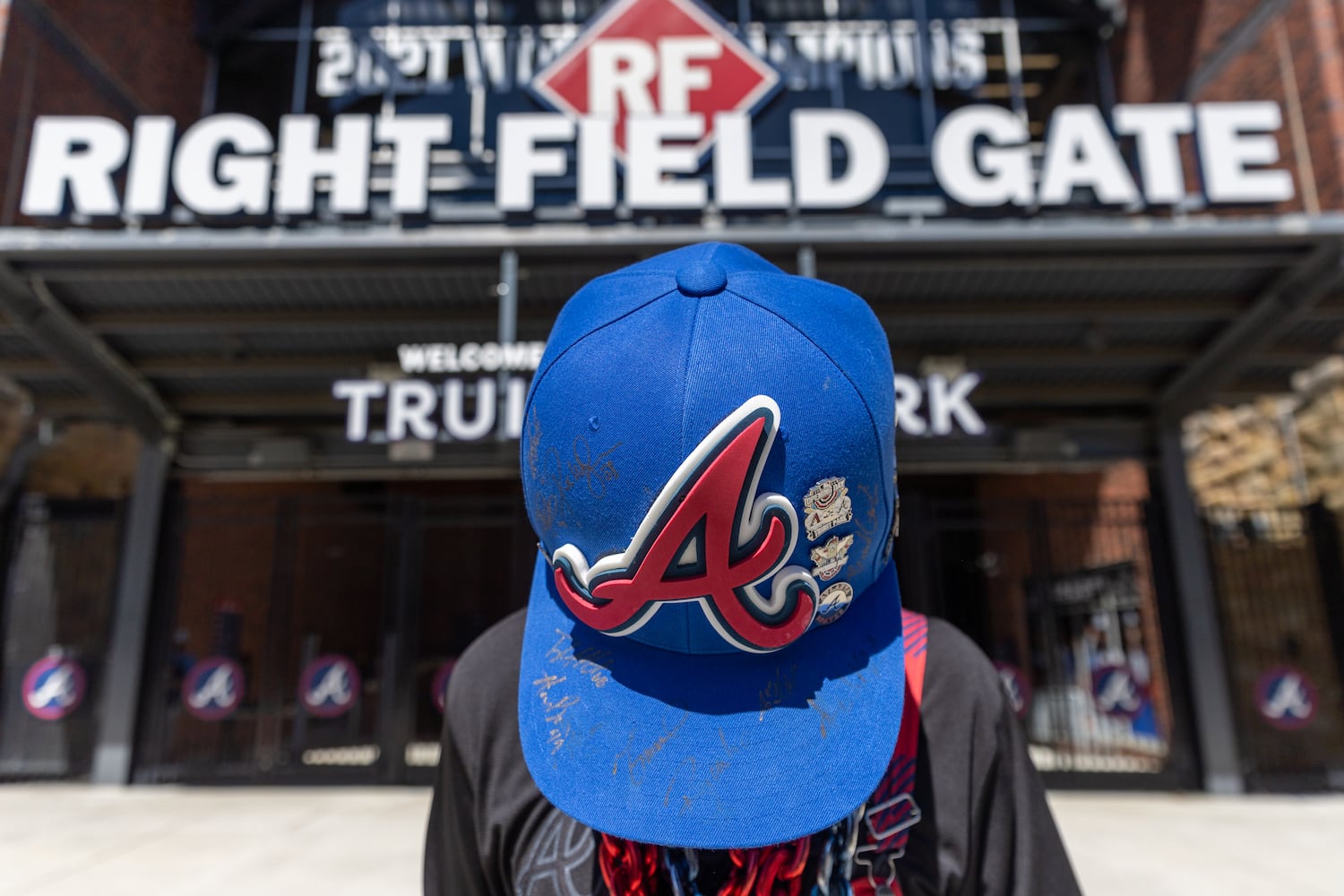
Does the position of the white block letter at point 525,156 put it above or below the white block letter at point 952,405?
above

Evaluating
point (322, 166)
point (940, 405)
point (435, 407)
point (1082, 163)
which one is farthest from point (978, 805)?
point (322, 166)

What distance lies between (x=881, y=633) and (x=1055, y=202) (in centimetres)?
652

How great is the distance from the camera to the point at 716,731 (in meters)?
0.80

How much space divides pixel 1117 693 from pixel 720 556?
26.9 ft

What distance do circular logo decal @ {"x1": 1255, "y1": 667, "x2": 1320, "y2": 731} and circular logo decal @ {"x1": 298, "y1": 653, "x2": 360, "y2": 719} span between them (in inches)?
345

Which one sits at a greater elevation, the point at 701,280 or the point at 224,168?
the point at 224,168

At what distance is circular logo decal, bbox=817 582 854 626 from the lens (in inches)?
31.8

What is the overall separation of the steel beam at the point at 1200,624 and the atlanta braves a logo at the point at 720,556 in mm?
8667

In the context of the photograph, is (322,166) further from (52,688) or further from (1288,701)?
(1288,701)

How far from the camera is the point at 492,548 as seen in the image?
1364cm

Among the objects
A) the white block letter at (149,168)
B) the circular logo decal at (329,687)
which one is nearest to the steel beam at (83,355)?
the white block letter at (149,168)

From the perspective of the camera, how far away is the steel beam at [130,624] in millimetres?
7832

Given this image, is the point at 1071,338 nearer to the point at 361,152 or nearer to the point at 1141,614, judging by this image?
the point at 1141,614

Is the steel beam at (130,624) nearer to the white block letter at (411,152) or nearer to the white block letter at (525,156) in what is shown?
the white block letter at (411,152)
